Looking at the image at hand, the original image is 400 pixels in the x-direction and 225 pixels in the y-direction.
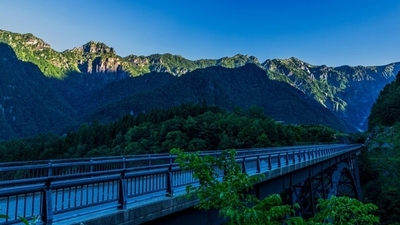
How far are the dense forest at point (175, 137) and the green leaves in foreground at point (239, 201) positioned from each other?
67645 mm

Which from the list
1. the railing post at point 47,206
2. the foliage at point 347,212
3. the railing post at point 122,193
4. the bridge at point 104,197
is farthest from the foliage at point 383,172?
→ the railing post at point 47,206

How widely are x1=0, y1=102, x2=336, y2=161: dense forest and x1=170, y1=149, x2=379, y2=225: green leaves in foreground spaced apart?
67.6 meters

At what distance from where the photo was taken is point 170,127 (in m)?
90.7

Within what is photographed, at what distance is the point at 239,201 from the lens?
515cm

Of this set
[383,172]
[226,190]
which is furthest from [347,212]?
[383,172]

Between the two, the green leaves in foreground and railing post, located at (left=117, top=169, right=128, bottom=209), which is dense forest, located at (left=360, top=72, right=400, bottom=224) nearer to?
the green leaves in foreground

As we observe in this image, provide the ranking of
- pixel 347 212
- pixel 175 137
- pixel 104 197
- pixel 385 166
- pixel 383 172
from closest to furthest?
pixel 347 212 < pixel 104 197 < pixel 383 172 < pixel 385 166 < pixel 175 137

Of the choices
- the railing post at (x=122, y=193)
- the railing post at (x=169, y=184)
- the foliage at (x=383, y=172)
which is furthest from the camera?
the foliage at (x=383, y=172)

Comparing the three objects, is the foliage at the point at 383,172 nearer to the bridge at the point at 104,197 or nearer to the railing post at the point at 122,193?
the bridge at the point at 104,197

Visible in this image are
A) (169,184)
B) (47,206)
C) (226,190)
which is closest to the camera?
(226,190)

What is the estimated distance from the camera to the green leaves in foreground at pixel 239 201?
455 centimetres

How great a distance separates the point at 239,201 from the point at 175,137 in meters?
78.3

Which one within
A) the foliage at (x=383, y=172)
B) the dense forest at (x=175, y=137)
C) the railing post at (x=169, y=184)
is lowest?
the foliage at (x=383, y=172)

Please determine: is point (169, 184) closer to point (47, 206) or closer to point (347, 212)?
point (47, 206)
